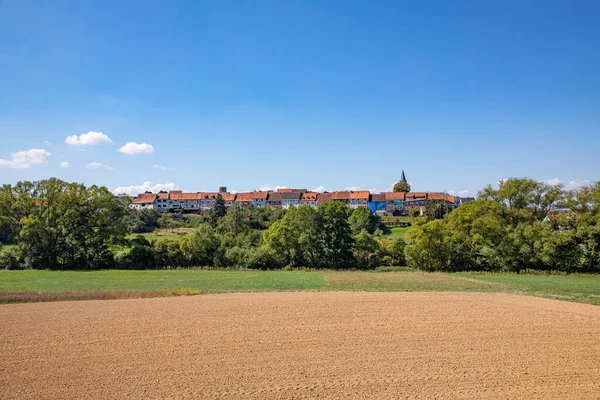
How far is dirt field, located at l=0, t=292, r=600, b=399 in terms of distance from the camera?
12.0 m

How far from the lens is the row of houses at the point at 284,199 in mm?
131375

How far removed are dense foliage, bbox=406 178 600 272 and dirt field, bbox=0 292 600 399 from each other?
78.2 feet

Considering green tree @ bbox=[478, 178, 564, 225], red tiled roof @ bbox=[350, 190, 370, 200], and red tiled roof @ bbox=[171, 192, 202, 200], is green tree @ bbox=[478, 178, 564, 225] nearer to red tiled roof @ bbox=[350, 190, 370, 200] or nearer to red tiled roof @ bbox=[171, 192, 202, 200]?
red tiled roof @ bbox=[350, 190, 370, 200]

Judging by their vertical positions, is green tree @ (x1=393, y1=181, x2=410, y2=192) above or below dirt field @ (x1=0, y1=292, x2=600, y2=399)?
above

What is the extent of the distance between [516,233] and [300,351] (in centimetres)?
4022

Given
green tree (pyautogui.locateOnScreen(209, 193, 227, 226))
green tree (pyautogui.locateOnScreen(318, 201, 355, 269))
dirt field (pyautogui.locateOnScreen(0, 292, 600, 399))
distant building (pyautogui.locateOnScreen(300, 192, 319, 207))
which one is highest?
distant building (pyautogui.locateOnScreen(300, 192, 319, 207))

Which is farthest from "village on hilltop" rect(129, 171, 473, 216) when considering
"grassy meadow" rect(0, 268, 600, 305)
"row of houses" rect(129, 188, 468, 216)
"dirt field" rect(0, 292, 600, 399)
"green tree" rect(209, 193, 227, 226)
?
"dirt field" rect(0, 292, 600, 399)

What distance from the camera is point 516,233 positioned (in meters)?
46.6

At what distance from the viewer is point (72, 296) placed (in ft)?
89.0

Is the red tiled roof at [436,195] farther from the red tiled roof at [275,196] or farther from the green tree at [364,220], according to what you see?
the red tiled roof at [275,196]

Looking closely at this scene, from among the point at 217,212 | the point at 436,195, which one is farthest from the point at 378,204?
the point at 217,212

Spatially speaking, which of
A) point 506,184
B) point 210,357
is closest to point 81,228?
point 210,357

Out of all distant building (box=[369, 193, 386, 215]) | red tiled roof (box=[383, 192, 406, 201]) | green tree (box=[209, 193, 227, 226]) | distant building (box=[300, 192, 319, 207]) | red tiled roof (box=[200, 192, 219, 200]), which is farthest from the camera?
red tiled roof (box=[200, 192, 219, 200])

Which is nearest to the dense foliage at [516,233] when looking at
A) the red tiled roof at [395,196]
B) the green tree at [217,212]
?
the green tree at [217,212]
